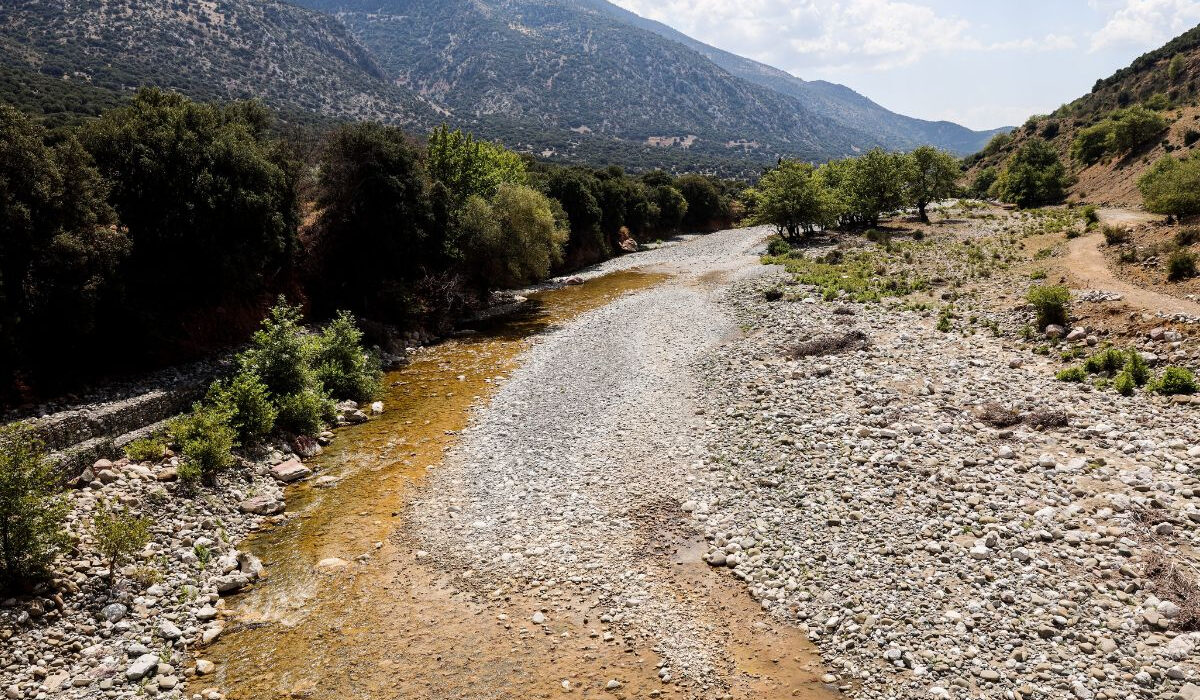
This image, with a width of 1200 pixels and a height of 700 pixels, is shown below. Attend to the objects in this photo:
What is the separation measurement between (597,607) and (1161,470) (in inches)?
515

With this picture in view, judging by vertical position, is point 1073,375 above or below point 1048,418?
above

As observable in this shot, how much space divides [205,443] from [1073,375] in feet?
88.3

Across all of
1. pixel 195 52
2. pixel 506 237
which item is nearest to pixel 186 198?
pixel 506 237

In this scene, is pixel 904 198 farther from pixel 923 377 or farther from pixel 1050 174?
pixel 923 377

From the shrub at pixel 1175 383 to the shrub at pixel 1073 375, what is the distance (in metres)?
1.86

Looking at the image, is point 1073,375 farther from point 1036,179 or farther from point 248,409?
point 1036,179

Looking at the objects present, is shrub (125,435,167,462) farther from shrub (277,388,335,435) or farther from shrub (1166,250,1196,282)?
shrub (1166,250,1196,282)

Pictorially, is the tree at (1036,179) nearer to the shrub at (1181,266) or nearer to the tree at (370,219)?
the shrub at (1181,266)

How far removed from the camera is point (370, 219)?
32125 millimetres

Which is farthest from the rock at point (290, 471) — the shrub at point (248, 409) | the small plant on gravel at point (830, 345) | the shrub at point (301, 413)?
the small plant on gravel at point (830, 345)

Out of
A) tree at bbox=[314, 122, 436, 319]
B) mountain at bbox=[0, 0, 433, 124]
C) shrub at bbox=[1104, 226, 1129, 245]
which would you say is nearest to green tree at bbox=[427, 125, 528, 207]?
tree at bbox=[314, 122, 436, 319]

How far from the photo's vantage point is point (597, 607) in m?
11.9

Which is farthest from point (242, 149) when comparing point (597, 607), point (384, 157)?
point (597, 607)

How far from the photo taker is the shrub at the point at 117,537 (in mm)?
12250
